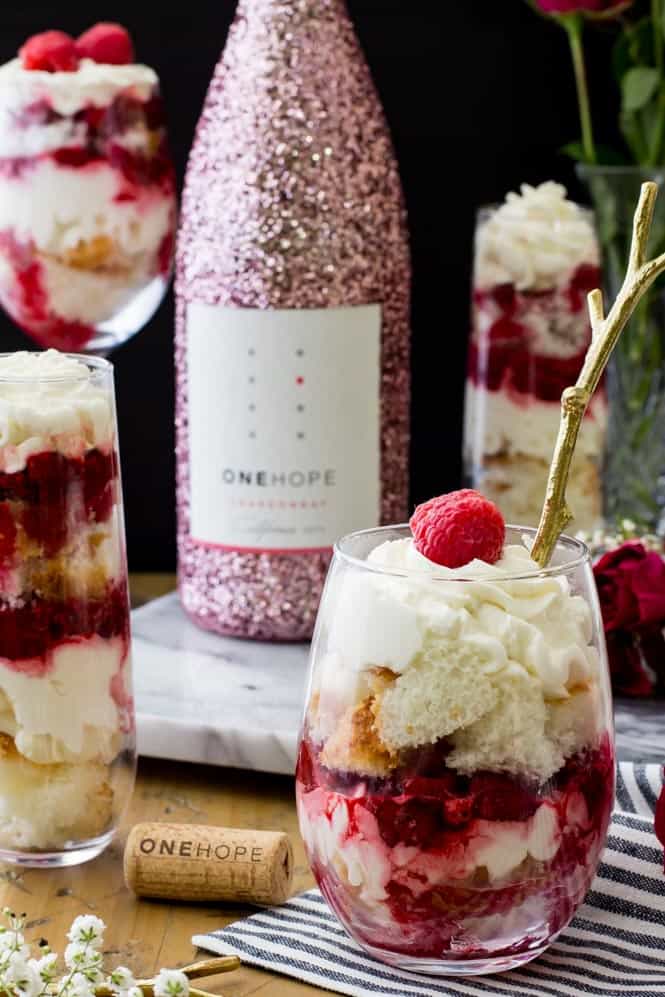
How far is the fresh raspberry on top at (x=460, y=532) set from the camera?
2.52 ft

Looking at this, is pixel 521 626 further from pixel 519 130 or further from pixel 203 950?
pixel 519 130

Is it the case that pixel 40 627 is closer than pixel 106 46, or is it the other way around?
pixel 40 627

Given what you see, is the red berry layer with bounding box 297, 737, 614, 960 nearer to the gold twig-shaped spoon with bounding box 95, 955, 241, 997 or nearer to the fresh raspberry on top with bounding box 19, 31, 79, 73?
the gold twig-shaped spoon with bounding box 95, 955, 241, 997

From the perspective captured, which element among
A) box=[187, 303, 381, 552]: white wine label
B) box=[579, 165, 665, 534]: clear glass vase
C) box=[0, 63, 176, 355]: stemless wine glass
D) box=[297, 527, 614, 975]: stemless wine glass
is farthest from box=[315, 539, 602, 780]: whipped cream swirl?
box=[579, 165, 665, 534]: clear glass vase

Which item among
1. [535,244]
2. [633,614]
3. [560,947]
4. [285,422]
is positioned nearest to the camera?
[560,947]

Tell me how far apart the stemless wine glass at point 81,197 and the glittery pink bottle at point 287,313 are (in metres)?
0.05

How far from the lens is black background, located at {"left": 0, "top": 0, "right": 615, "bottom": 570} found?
1.51 meters

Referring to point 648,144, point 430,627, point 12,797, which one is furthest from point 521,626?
point 648,144

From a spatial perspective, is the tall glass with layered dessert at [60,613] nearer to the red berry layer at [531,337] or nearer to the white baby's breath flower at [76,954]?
the white baby's breath flower at [76,954]

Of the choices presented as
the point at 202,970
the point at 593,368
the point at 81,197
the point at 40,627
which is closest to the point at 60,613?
the point at 40,627

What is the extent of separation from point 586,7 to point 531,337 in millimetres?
282

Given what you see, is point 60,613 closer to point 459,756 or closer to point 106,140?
point 459,756

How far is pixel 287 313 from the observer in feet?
4.02

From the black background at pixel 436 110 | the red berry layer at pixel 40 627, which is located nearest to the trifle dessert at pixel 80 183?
the black background at pixel 436 110
